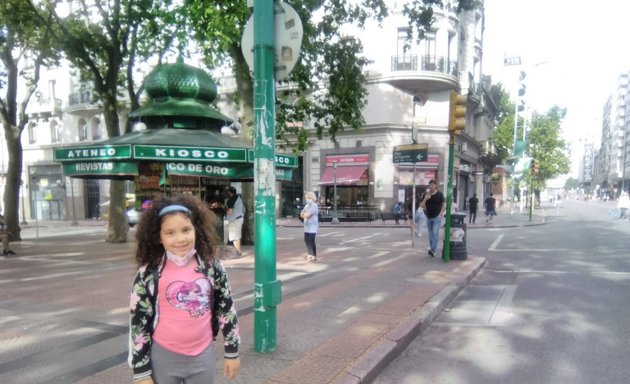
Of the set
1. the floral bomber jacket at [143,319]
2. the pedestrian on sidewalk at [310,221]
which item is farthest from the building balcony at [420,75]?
the floral bomber jacket at [143,319]

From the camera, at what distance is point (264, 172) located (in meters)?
3.83

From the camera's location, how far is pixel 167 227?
→ 2199 mm

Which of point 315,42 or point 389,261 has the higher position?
point 315,42

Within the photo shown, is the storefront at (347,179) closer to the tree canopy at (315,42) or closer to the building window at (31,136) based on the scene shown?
the tree canopy at (315,42)

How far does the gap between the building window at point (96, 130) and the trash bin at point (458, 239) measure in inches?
1169

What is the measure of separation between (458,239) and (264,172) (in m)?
6.85

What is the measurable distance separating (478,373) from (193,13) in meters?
8.87

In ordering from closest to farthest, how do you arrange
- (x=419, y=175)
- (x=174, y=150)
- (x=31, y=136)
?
(x=174, y=150), (x=419, y=175), (x=31, y=136)

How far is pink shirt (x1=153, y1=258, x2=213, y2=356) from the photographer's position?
218cm

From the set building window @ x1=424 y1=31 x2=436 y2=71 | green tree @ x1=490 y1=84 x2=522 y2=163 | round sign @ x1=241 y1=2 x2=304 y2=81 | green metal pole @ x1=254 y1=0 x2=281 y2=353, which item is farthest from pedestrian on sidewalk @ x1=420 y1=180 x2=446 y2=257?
green tree @ x1=490 y1=84 x2=522 y2=163

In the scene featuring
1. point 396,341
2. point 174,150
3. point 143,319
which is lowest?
point 396,341

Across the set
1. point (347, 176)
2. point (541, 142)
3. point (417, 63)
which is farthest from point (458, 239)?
point (541, 142)

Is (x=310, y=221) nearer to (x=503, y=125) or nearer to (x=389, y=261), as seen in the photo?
(x=389, y=261)

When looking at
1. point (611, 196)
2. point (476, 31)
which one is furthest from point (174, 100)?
point (611, 196)
